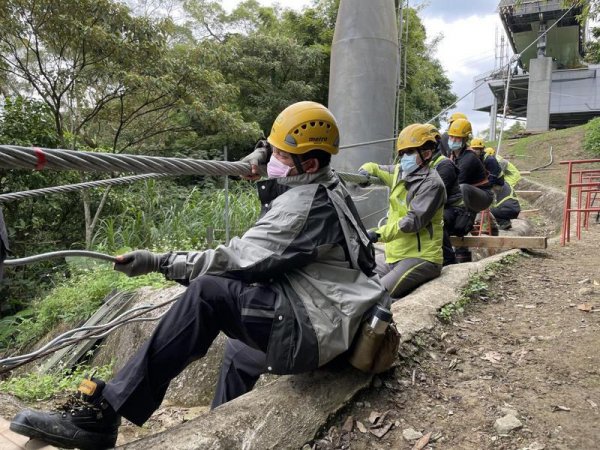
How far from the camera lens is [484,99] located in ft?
94.7

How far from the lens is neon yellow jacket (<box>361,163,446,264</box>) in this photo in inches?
149

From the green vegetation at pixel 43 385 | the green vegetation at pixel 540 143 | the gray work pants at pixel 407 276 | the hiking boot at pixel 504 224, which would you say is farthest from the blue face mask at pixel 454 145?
the green vegetation at pixel 540 143

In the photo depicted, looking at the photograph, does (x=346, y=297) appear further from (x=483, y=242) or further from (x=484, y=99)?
(x=484, y=99)

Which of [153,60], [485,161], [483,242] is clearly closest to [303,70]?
[153,60]

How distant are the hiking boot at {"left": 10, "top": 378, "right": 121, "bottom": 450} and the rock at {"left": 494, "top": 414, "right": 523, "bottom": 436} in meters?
1.55

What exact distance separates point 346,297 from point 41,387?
307cm

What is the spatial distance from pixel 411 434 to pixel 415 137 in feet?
8.22

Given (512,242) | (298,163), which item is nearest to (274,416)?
(298,163)

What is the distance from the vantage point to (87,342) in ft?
15.4

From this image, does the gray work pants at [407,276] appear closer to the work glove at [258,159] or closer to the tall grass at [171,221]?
the work glove at [258,159]

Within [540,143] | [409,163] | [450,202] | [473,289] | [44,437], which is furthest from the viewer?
[540,143]

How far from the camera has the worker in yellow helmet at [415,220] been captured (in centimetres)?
379

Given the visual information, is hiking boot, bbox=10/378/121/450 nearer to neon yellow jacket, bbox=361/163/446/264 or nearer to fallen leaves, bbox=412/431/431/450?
fallen leaves, bbox=412/431/431/450

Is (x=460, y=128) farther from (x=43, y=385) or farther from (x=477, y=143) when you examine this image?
(x=43, y=385)
